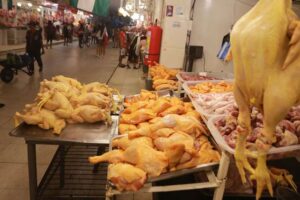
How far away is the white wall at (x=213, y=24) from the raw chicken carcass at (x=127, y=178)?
195 inches

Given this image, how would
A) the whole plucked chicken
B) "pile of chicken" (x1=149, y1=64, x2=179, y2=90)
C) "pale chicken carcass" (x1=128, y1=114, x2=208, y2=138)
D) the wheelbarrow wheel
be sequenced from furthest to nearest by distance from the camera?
the wheelbarrow wheel, "pile of chicken" (x1=149, y1=64, x2=179, y2=90), "pale chicken carcass" (x1=128, y1=114, x2=208, y2=138), the whole plucked chicken

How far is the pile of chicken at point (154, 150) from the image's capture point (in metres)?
1.69

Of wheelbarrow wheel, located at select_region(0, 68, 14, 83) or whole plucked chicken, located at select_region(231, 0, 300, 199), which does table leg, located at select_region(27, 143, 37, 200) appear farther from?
wheelbarrow wheel, located at select_region(0, 68, 14, 83)

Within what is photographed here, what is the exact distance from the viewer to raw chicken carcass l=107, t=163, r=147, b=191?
5.40 ft

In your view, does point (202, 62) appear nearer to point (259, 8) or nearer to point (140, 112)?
point (140, 112)

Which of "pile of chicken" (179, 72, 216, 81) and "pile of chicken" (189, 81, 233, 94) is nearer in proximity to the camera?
"pile of chicken" (189, 81, 233, 94)

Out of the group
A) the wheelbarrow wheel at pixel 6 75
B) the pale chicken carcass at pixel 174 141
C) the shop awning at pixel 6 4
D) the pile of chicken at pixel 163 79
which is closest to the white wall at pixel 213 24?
the pile of chicken at pixel 163 79

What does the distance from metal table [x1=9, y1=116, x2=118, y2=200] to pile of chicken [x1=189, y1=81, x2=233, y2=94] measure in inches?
49.5

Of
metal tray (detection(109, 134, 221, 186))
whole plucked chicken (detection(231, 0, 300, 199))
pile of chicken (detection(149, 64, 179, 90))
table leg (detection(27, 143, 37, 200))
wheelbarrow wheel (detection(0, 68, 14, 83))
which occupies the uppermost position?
whole plucked chicken (detection(231, 0, 300, 199))

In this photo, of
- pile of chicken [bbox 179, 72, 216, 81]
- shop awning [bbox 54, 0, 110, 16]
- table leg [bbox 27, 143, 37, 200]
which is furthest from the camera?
shop awning [bbox 54, 0, 110, 16]

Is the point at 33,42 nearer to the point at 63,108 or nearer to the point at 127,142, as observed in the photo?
the point at 63,108

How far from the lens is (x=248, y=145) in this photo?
1577 mm

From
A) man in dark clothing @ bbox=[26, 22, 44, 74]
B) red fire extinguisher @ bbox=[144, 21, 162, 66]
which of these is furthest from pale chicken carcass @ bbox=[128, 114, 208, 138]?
man in dark clothing @ bbox=[26, 22, 44, 74]

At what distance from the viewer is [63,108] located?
102 inches
